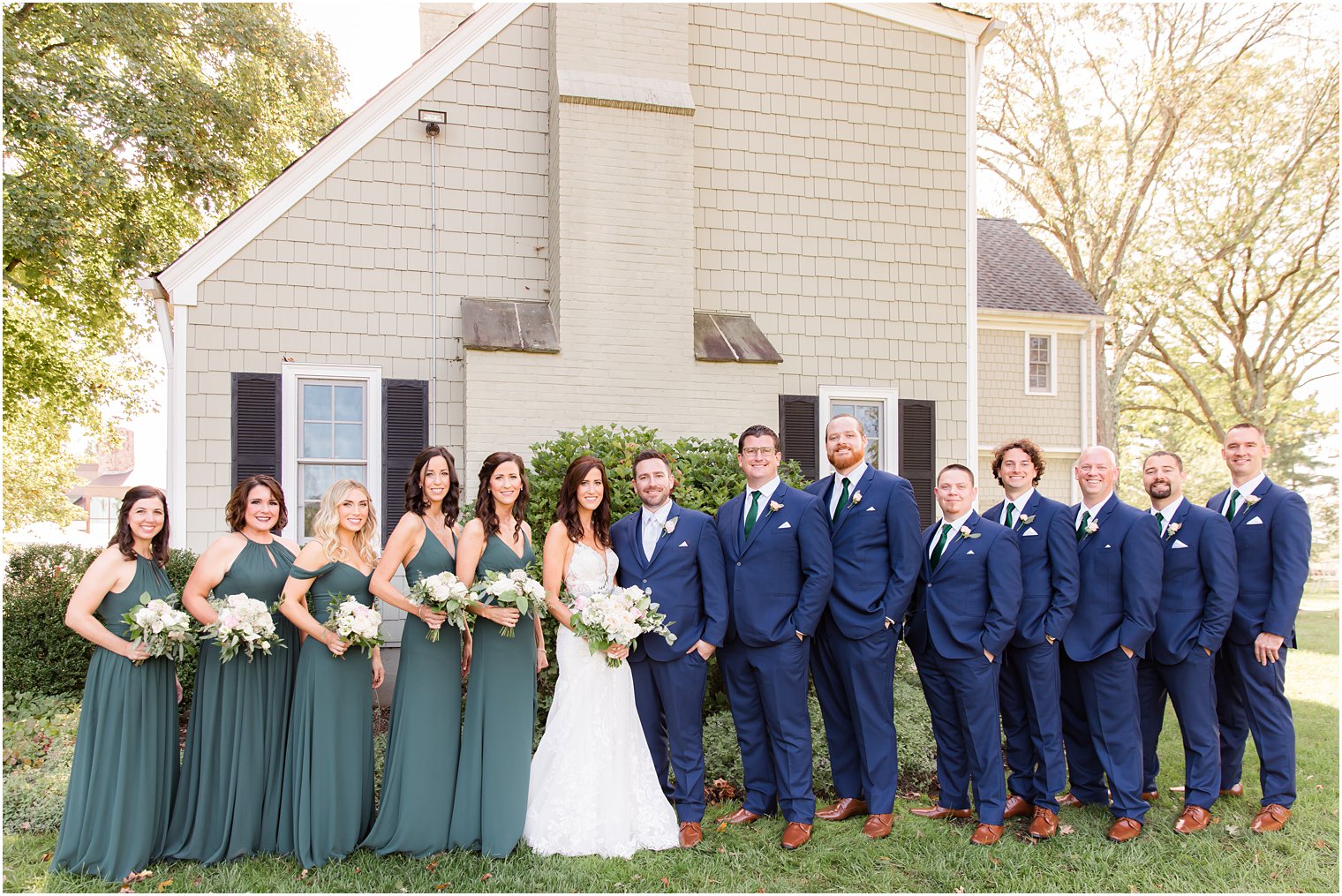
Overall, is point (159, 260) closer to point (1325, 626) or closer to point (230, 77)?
point (230, 77)

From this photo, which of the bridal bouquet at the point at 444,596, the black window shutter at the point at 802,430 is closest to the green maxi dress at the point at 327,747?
the bridal bouquet at the point at 444,596

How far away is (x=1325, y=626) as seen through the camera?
1828 centimetres

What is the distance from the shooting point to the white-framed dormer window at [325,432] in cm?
907

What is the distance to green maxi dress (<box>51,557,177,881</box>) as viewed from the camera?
4.83 m

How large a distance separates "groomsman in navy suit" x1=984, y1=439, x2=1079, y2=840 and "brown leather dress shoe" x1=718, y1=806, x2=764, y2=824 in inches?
61.8

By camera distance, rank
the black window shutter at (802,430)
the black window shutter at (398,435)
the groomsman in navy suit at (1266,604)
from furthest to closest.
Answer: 1. the black window shutter at (802,430)
2. the black window shutter at (398,435)
3. the groomsman in navy suit at (1266,604)

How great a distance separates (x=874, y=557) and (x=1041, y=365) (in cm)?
1608

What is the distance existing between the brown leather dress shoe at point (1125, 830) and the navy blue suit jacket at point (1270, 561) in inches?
52.2

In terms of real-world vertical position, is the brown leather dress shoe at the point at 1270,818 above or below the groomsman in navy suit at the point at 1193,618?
below

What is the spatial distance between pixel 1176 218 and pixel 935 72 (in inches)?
681

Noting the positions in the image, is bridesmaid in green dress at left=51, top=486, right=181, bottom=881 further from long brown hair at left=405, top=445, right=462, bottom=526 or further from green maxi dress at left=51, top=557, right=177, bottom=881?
long brown hair at left=405, top=445, right=462, bottom=526

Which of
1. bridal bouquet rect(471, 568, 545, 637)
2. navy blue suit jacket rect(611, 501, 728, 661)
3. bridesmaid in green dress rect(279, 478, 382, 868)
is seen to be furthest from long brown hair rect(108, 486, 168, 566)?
navy blue suit jacket rect(611, 501, 728, 661)

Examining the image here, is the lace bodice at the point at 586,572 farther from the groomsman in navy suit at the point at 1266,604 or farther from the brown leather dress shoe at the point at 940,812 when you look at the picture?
the groomsman in navy suit at the point at 1266,604

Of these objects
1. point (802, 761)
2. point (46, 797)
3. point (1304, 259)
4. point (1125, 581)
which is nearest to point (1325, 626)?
point (1304, 259)
